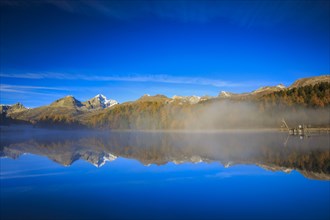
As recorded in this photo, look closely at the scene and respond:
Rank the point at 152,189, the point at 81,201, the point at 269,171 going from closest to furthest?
the point at 81,201, the point at 152,189, the point at 269,171

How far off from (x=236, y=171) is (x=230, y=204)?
910 cm

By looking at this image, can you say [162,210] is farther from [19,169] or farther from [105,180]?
[19,169]

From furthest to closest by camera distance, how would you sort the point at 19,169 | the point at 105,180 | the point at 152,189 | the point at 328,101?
the point at 328,101, the point at 19,169, the point at 105,180, the point at 152,189

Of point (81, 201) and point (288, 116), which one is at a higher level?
point (288, 116)

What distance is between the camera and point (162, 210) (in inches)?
505

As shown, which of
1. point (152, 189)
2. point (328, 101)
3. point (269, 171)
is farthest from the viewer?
point (328, 101)

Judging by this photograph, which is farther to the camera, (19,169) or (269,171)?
(19,169)

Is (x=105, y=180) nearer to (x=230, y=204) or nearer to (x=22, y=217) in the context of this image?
(x=22, y=217)

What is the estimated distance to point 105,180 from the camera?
2027 centimetres

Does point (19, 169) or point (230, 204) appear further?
point (19, 169)

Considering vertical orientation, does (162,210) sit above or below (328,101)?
below

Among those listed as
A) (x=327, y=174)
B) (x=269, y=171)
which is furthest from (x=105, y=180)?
(x=327, y=174)

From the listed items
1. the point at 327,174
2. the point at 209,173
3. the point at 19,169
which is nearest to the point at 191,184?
the point at 209,173

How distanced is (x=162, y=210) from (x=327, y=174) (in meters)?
12.5
